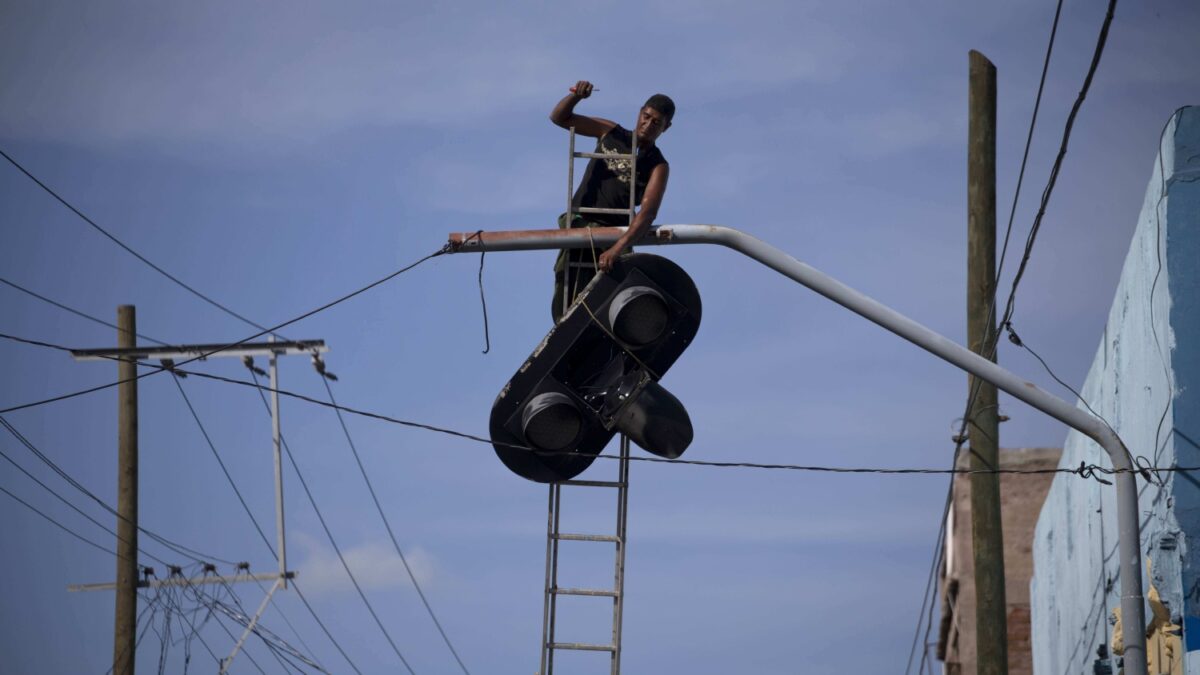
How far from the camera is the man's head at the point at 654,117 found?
12.1m

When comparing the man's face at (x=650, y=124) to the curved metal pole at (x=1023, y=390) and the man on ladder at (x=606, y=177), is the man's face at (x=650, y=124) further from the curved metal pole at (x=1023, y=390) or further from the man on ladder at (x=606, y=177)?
the curved metal pole at (x=1023, y=390)

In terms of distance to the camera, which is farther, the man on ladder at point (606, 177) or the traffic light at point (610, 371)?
the man on ladder at point (606, 177)

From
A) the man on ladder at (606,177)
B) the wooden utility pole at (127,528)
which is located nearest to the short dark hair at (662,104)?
the man on ladder at (606,177)

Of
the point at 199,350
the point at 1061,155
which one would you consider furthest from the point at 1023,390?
the point at 199,350

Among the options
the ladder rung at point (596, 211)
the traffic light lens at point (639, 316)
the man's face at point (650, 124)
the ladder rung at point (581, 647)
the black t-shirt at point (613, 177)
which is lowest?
the ladder rung at point (581, 647)

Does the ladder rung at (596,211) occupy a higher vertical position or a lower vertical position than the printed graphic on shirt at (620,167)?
lower

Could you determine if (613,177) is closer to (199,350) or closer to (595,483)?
(595,483)

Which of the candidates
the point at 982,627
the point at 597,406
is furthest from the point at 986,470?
the point at 597,406

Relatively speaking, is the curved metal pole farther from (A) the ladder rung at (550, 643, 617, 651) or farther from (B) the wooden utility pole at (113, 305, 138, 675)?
(B) the wooden utility pole at (113, 305, 138, 675)

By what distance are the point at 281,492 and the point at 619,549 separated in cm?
1598

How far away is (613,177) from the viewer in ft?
40.4

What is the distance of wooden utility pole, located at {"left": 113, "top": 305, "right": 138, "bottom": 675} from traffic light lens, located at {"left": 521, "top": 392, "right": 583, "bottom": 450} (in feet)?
43.1

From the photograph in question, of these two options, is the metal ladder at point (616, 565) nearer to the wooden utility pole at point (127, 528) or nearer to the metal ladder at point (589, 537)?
the metal ladder at point (589, 537)

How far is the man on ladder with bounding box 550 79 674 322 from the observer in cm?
1209
